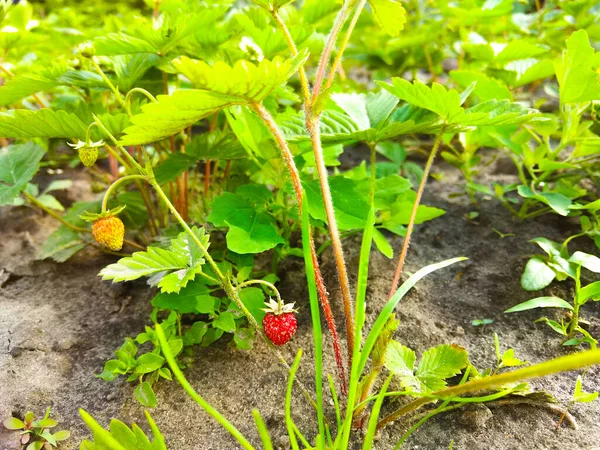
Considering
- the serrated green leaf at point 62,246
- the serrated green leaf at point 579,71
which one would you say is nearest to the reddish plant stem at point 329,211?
the serrated green leaf at point 579,71

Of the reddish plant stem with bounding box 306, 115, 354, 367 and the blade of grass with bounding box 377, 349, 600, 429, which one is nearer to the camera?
the blade of grass with bounding box 377, 349, 600, 429

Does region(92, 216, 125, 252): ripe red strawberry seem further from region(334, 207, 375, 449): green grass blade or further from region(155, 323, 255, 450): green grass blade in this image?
region(334, 207, 375, 449): green grass blade

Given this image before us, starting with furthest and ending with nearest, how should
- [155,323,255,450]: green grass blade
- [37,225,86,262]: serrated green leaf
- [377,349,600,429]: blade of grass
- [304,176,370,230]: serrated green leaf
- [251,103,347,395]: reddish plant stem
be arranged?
1. [37,225,86,262]: serrated green leaf
2. [304,176,370,230]: serrated green leaf
3. [251,103,347,395]: reddish plant stem
4. [155,323,255,450]: green grass blade
5. [377,349,600,429]: blade of grass

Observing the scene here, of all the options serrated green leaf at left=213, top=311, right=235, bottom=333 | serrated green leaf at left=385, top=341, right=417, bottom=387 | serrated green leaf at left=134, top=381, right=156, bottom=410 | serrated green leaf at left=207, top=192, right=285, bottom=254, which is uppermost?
serrated green leaf at left=207, top=192, right=285, bottom=254

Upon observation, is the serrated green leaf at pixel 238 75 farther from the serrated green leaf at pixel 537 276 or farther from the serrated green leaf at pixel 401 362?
the serrated green leaf at pixel 537 276

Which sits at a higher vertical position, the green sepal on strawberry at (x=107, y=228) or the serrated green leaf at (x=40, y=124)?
the serrated green leaf at (x=40, y=124)

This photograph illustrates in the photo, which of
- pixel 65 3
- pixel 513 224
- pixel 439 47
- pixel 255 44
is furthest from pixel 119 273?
pixel 65 3

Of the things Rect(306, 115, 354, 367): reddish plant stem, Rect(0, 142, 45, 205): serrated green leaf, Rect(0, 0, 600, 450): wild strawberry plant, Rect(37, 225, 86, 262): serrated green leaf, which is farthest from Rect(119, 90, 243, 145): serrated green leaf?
Rect(37, 225, 86, 262): serrated green leaf
